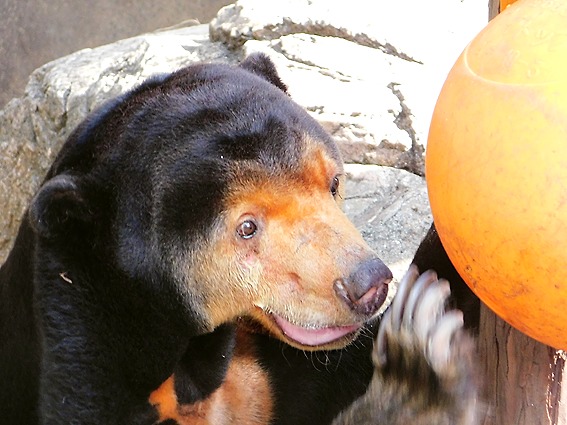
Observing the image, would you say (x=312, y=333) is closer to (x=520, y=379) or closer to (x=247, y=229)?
(x=247, y=229)

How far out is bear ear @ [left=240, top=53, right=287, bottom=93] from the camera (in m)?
3.68

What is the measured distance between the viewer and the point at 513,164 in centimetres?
Answer: 224

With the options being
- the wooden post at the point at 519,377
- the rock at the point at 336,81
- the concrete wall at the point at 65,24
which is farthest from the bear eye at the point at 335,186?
the concrete wall at the point at 65,24

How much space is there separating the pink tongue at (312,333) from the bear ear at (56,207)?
2.48 ft

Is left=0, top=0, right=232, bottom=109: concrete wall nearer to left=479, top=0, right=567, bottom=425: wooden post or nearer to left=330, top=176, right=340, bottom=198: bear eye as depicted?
left=330, top=176, right=340, bottom=198: bear eye

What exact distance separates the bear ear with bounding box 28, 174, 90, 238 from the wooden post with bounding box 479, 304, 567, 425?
1.40 meters

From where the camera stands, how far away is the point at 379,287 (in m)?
2.91

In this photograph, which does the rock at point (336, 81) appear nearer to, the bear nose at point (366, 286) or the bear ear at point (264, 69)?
the bear ear at point (264, 69)

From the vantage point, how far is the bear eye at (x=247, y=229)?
3.02 metres

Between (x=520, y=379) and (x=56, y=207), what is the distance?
1594 mm

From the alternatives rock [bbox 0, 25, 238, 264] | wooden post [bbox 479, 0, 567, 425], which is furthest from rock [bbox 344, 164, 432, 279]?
wooden post [bbox 479, 0, 567, 425]

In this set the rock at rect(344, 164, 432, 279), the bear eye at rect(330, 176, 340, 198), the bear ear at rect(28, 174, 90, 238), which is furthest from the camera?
the rock at rect(344, 164, 432, 279)

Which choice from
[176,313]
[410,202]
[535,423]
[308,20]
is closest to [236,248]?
[176,313]

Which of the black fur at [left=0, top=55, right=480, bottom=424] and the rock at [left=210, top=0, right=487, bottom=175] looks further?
the rock at [left=210, top=0, right=487, bottom=175]
